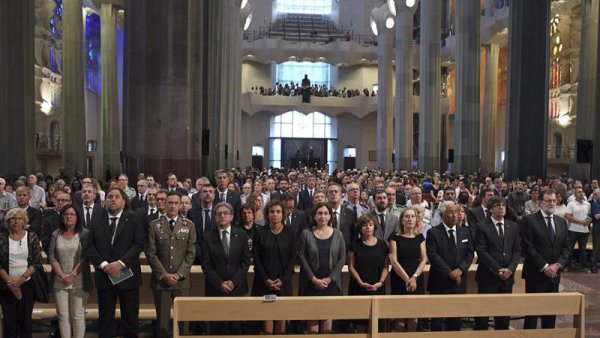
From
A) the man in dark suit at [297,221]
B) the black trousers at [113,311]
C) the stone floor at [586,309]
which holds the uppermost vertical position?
the man in dark suit at [297,221]

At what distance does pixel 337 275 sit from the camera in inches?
→ 271

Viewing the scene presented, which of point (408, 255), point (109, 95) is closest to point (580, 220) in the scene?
point (408, 255)

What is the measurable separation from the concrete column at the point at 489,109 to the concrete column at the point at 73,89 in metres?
25.0

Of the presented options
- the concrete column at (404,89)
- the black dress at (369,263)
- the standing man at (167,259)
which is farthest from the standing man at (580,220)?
the concrete column at (404,89)

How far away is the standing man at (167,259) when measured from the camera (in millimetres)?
6985

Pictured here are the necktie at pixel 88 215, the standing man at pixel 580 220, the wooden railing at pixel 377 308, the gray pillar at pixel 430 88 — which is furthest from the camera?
the gray pillar at pixel 430 88

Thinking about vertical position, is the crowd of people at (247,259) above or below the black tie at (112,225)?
below

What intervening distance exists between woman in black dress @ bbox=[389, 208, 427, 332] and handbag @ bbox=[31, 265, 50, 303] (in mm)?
3621

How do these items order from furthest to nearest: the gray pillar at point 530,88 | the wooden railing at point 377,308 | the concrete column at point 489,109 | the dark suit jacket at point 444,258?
the concrete column at point 489,109
the gray pillar at point 530,88
the dark suit jacket at point 444,258
the wooden railing at point 377,308

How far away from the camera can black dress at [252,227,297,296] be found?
275 inches

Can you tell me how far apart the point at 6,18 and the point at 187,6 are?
8843 mm

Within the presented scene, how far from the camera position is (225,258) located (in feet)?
22.8

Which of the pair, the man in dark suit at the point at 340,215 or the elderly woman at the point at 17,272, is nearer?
the elderly woman at the point at 17,272

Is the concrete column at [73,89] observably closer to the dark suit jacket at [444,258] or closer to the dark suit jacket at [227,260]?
the dark suit jacket at [227,260]
